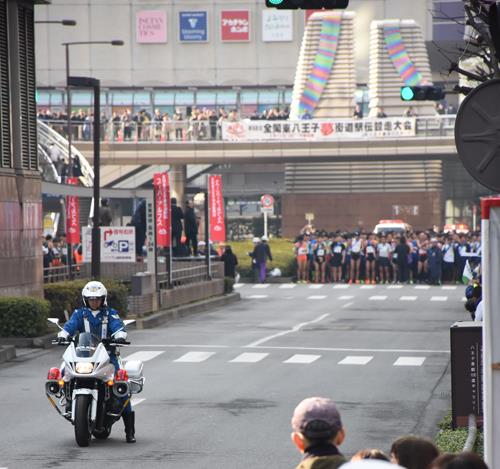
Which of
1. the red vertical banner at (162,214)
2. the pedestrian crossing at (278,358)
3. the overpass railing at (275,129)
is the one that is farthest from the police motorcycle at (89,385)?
the overpass railing at (275,129)

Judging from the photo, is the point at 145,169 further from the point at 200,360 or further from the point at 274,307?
the point at 200,360

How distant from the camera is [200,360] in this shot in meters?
25.3

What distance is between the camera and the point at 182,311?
122 ft

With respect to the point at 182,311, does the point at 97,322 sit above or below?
above

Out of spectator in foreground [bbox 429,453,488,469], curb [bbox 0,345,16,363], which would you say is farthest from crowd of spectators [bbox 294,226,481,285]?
spectator in foreground [bbox 429,453,488,469]

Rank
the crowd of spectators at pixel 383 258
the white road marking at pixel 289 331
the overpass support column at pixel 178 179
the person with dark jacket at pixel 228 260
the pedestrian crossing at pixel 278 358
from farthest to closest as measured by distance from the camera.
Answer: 1. the overpass support column at pixel 178 179
2. the crowd of spectators at pixel 383 258
3. the person with dark jacket at pixel 228 260
4. the white road marking at pixel 289 331
5. the pedestrian crossing at pixel 278 358

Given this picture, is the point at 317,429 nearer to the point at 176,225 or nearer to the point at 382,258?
the point at 176,225

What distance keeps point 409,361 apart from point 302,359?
174 centimetres

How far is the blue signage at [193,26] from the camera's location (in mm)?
100438

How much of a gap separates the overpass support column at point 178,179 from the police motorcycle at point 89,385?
218ft

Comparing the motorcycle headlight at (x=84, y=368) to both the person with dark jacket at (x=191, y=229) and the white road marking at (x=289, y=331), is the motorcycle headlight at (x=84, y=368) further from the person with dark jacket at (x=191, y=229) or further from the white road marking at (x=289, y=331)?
the person with dark jacket at (x=191, y=229)

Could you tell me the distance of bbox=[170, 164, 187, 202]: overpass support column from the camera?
82.4 metres

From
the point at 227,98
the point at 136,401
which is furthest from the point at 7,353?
the point at 227,98

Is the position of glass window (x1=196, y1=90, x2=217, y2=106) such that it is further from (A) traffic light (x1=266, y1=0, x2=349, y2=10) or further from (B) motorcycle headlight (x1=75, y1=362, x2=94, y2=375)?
(A) traffic light (x1=266, y1=0, x2=349, y2=10)
